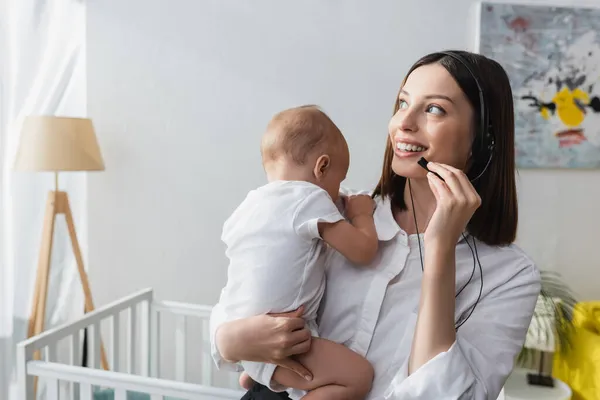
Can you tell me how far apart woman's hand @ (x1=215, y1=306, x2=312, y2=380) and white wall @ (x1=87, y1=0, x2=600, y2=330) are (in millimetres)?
1665

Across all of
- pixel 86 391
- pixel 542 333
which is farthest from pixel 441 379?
pixel 542 333

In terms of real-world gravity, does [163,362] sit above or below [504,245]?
below

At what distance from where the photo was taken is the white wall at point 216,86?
2.59 m

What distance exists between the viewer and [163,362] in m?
2.68

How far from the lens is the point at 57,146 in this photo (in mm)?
2176

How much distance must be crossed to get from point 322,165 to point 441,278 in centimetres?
33

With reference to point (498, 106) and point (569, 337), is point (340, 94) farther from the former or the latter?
point (498, 106)

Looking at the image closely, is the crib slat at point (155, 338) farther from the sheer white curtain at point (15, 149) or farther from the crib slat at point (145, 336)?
the sheer white curtain at point (15, 149)

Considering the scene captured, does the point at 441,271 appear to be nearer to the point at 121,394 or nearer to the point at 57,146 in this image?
the point at 121,394

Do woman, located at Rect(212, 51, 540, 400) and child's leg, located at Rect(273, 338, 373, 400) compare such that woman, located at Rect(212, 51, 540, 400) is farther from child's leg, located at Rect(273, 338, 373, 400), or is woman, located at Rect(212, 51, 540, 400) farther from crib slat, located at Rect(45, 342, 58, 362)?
crib slat, located at Rect(45, 342, 58, 362)

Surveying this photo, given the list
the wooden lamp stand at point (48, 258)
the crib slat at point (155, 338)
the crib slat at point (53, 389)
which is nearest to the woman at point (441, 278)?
the crib slat at point (53, 389)

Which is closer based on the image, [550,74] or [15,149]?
[15,149]

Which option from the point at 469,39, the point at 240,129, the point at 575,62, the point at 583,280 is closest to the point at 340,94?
the point at 240,129

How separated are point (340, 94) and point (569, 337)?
1393 millimetres
